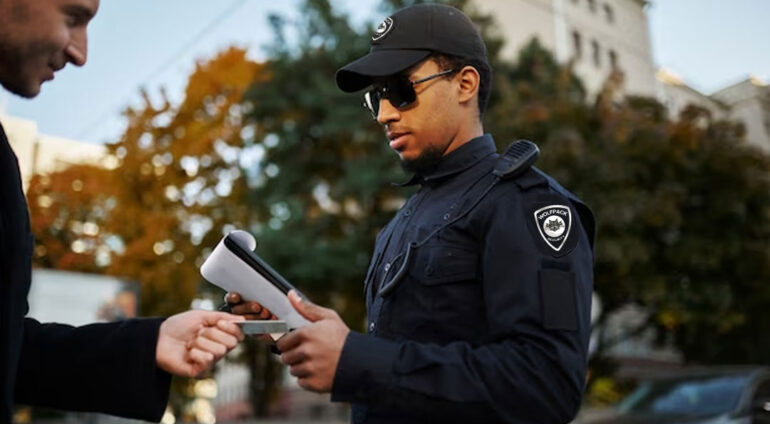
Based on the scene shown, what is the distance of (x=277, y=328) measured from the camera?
4.61ft

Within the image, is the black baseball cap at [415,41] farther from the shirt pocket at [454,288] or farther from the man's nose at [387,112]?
the shirt pocket at [454,288]

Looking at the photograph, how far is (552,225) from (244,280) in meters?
0.67

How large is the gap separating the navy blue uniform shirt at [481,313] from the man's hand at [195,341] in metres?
0.29

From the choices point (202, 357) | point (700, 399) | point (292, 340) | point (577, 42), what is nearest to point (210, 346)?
point (202, 357)

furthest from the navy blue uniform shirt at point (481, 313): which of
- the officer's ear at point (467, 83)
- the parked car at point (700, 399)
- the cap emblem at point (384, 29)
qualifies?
the parked car at point (700, 399)

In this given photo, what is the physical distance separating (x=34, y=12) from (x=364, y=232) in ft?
46.0

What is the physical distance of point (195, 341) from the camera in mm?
1554

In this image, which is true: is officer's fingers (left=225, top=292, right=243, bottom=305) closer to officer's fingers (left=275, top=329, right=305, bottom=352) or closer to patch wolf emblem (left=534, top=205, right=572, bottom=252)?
officer's fingers (left=275, top=329, right=305, bottom=352)

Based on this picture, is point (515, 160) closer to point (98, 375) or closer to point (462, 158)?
point (462, 158)

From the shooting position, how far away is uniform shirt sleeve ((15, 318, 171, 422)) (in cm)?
159

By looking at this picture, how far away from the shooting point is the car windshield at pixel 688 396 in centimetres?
704

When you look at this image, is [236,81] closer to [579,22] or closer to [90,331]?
[90,331]

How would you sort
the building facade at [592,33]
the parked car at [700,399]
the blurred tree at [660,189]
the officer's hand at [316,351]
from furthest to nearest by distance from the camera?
the building facade at [592,33]
the blurred tree at [660,189]
the parked car at [700,399]
the officer's hand at [316,351]

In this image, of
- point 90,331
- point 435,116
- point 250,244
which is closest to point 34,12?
point 250,244
